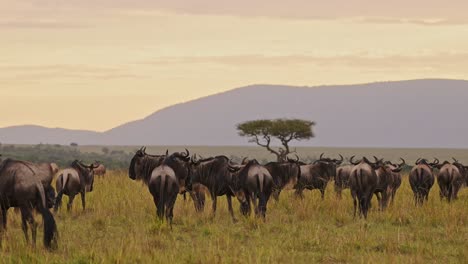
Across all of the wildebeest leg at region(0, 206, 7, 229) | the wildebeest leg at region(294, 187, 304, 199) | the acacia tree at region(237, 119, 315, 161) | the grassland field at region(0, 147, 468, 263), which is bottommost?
the grassland field at region(0, 147, 468, 263)

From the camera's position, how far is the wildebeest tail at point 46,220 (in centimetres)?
1233

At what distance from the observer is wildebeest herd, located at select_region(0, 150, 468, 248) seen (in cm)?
1252

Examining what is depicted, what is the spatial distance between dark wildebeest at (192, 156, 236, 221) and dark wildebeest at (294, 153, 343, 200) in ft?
16.4

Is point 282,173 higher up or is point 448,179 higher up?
point 282,173

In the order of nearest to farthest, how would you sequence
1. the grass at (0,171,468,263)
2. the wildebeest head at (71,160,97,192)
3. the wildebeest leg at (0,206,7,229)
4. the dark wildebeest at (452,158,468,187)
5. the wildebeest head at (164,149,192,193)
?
the grass at (0,171,468,263), the wildebeest leg at (0,206,7,229), the wildebeest head at (164,149,192,193), the wildebeest head at (71,160,97,192), the dark wildebeest at (452,158,468,187)

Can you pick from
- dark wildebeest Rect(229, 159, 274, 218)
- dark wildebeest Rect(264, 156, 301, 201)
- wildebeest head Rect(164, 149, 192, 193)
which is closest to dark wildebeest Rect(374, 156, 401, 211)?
dark wildebeest Rect(264, 156, 301, 201)

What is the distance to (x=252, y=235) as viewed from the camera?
1509 centimetres

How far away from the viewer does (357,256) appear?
501 inches

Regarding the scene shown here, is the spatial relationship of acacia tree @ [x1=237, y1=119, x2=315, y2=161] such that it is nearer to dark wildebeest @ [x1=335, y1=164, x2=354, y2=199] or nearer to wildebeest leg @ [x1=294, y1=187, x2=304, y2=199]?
dark wildebeest @ [x1=335, y1=164, x2=354, y2=199]

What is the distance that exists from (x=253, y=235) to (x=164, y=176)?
234 cm

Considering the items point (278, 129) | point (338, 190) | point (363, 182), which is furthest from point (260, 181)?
point (278, 129)

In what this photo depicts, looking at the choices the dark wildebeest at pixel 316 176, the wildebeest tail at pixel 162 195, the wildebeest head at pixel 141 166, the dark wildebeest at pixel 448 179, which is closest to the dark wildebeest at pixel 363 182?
the dark wildebeest at pixel 316 176

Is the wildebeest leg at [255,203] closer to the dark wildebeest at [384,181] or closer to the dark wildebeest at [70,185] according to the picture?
the dark wildebeest at [384,181]

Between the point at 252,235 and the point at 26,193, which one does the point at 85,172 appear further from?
the point at 26,193
